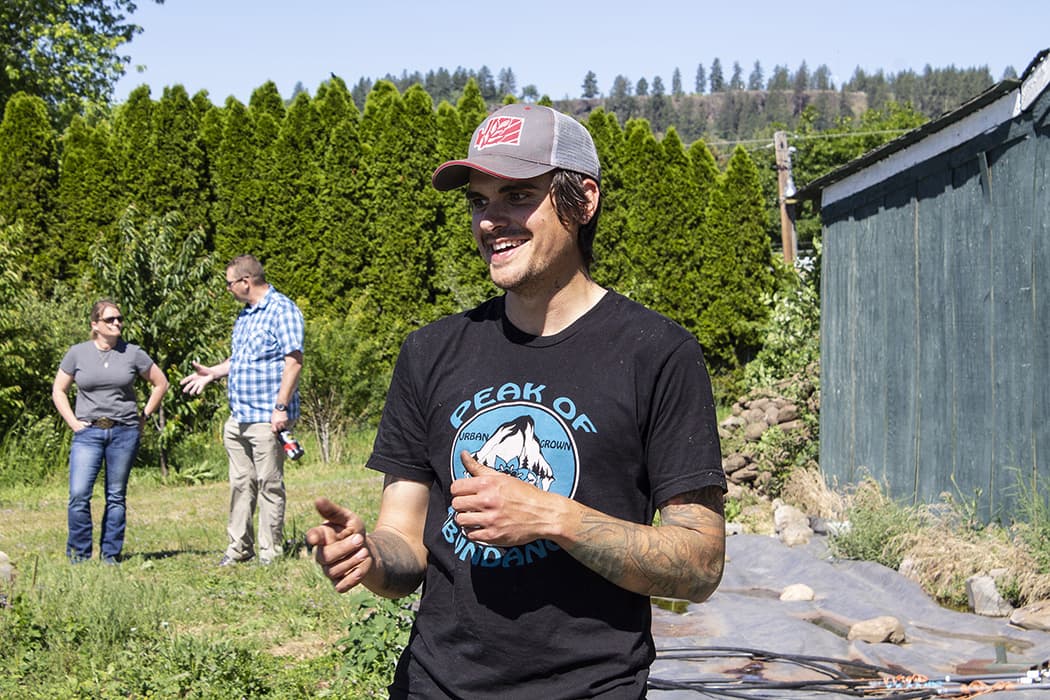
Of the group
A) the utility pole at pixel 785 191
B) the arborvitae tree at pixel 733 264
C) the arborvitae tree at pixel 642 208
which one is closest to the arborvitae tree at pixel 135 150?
the arborvitae tree at pixel 642 208

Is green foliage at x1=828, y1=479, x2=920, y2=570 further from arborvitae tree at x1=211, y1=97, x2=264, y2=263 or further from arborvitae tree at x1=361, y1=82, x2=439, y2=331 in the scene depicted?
arborvitae tree at x1=211, y1=97, x2=264, y2=263

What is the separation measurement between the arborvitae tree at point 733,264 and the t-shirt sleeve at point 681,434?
1555cm

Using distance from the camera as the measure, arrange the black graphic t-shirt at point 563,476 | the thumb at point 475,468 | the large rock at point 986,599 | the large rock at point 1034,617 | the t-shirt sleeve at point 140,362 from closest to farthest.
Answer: the thumb at point 475,468 → the black graphic t-shirt at point 563,476 → the large rock at point 1034,617 → the large rock at point 986,599 → the t-shirt sleeve at point 140,362

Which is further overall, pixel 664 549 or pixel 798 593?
pixel 798 593

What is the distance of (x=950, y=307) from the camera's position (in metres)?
7.64

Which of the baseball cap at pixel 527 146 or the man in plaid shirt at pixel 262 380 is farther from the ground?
the baseball cap at pixel 527 146

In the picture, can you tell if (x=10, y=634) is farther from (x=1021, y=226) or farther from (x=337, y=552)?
(x=1021, y=226)

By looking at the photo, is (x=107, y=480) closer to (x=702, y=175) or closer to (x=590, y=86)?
(x=702, y=175)

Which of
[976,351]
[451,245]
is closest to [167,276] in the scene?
[451,245]

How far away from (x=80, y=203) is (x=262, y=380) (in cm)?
988

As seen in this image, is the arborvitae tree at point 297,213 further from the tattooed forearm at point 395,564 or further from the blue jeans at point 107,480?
the tattooed forearm at point 395,564

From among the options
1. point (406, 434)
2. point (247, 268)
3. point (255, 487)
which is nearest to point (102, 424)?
point (255, 487)

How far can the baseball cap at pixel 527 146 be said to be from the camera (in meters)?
2.19

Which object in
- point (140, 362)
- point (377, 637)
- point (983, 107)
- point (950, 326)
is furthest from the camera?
point (140, 362)
